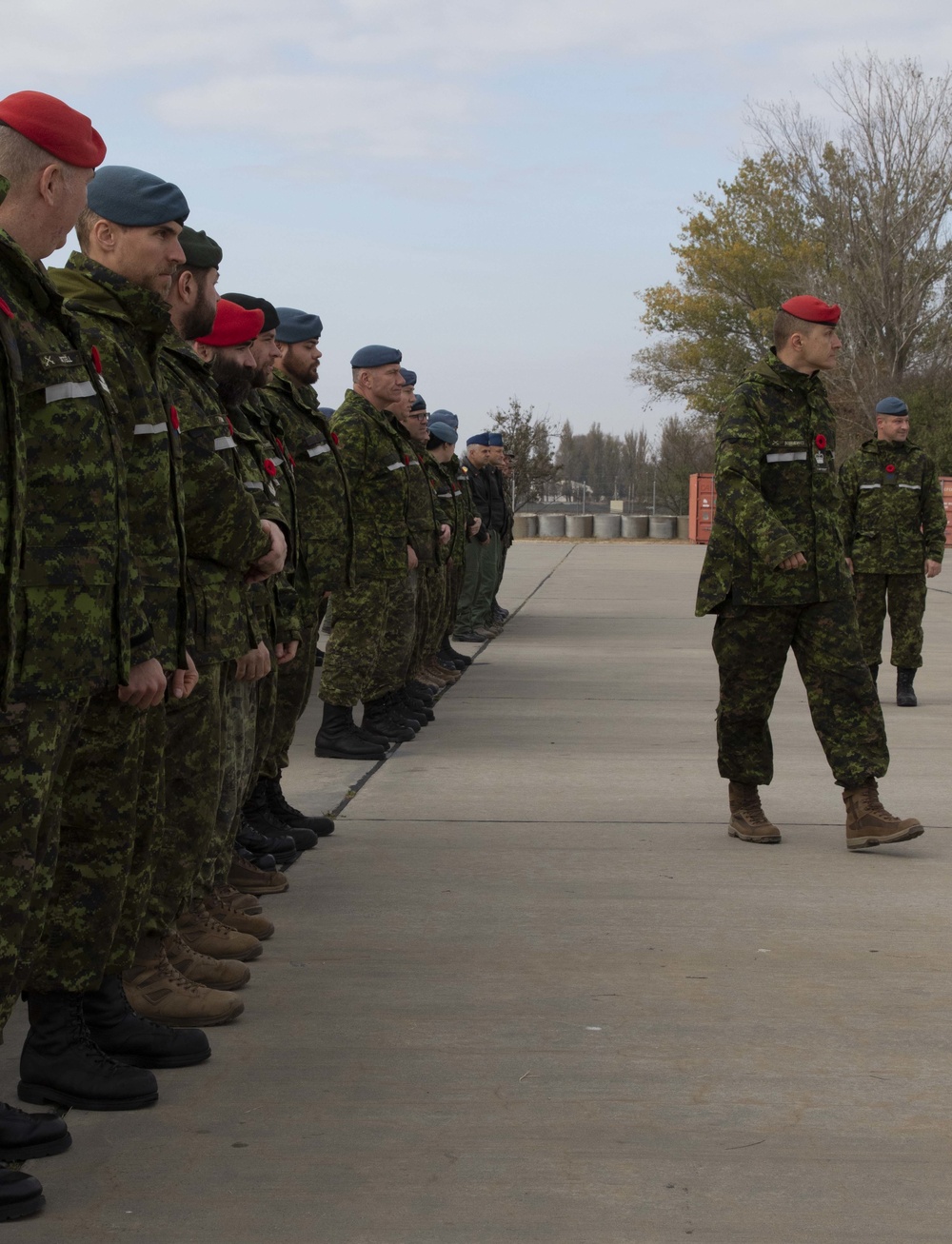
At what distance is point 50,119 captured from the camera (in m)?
3.06

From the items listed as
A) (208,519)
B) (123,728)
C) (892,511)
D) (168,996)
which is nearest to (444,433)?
(892,511)

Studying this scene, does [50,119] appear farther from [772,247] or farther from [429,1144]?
[772,247]

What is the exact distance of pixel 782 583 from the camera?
5.97 meters

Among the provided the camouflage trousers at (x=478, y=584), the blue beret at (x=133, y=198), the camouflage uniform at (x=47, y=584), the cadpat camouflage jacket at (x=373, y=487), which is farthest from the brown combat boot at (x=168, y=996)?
the camouflage trousers at (x=478, y=584)

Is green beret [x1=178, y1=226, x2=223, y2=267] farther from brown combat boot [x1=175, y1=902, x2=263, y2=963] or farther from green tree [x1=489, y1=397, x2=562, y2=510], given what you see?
green tree [x1=489, y1=397, x2=562, y2=510]

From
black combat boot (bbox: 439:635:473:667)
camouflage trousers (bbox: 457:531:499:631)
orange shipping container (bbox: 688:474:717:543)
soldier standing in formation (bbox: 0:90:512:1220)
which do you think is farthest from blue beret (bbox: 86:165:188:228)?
orange shipping container (bbox: 688:474:717:543)

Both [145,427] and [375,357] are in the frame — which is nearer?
[145,427]

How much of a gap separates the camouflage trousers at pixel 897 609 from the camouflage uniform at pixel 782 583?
424 centimetres

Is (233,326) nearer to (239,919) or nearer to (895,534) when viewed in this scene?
(239,919)

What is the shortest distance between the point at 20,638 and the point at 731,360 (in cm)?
5118

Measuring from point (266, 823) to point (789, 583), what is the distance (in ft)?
7.03

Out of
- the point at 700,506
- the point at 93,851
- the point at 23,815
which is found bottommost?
the point at 93,851

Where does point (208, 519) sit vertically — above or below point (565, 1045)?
above

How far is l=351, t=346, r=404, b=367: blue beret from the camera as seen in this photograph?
8.37m
